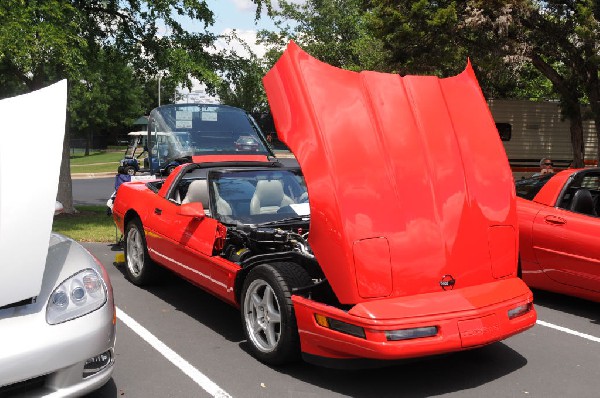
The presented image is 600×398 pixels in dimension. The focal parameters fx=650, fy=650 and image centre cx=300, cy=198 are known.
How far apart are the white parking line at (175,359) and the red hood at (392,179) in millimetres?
1017

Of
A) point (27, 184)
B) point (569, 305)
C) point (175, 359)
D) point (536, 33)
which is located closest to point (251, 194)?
point (175, 359)

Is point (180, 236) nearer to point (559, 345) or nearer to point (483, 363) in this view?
point (483, 363)

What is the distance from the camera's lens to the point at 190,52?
13.4 metres

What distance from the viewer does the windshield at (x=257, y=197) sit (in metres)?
5.78

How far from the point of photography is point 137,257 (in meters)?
7.16

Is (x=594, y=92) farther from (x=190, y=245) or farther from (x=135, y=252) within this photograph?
(x=190, y=245)

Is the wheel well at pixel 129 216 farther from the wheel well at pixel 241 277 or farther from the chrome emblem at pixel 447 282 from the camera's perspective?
the chrome emblem at pixel 447 282

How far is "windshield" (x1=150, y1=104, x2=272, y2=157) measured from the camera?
10.3 m

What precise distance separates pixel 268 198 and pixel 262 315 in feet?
5.14

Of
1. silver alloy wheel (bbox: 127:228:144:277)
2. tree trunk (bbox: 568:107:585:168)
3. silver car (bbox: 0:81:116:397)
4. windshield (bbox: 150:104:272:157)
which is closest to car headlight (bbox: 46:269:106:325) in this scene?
silver car (bbox: 0:81:116:397)

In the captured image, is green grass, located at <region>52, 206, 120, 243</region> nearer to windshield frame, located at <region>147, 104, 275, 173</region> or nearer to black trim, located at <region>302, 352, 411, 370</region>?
windshield frame, located at <region>147, 104, 275, 173</region>

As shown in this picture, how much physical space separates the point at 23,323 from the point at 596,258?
471cm

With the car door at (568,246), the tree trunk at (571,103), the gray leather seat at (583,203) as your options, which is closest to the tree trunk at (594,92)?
the tree trunk at (571,103)

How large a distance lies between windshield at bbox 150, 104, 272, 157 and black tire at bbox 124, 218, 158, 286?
3.12 metres
